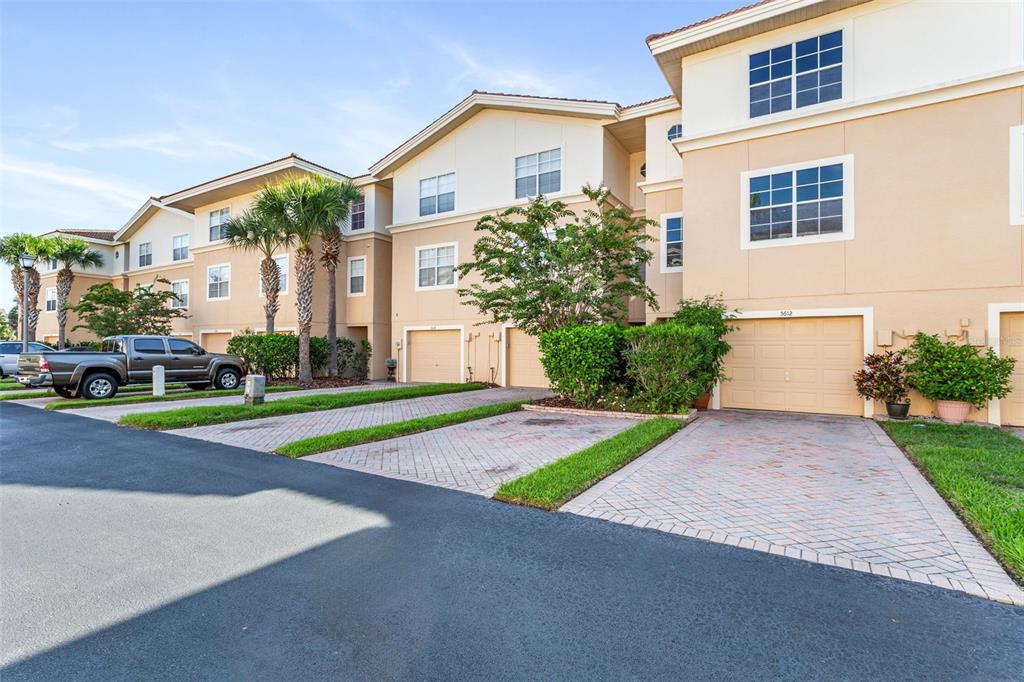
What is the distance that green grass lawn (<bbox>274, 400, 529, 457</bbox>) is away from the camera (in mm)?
7121

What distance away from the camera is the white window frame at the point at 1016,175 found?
9.16 meters

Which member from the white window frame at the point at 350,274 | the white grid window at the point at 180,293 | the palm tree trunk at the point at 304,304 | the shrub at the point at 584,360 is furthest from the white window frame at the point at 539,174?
the white grid window at the point at 180,293

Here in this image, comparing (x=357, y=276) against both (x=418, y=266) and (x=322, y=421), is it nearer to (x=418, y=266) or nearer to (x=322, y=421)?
(x=418, y=266)

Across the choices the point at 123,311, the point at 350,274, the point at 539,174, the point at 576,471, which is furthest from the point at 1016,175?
the point at 123,311

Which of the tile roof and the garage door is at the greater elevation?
the tile roof

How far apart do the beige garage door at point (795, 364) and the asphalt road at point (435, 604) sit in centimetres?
888

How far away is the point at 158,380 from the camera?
1324 centimetres

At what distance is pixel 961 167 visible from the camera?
965 centimetres

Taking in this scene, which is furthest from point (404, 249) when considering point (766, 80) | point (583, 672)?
point (583, 672)

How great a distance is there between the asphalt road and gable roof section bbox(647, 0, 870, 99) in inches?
487

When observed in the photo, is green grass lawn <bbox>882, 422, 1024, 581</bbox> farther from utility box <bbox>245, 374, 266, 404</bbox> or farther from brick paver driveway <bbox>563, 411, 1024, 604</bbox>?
utility box <bbox>245, 374, 266, 404</bbox>

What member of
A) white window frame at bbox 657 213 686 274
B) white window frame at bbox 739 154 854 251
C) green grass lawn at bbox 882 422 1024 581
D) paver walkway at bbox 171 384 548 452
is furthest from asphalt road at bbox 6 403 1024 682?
white window frame at bbox 657 213 686 274

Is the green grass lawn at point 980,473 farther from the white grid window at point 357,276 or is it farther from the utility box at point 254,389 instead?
the white grid window at point 357,276

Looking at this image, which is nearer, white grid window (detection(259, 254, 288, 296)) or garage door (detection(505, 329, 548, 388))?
garage door (detection(505, 329, 548, 388))
